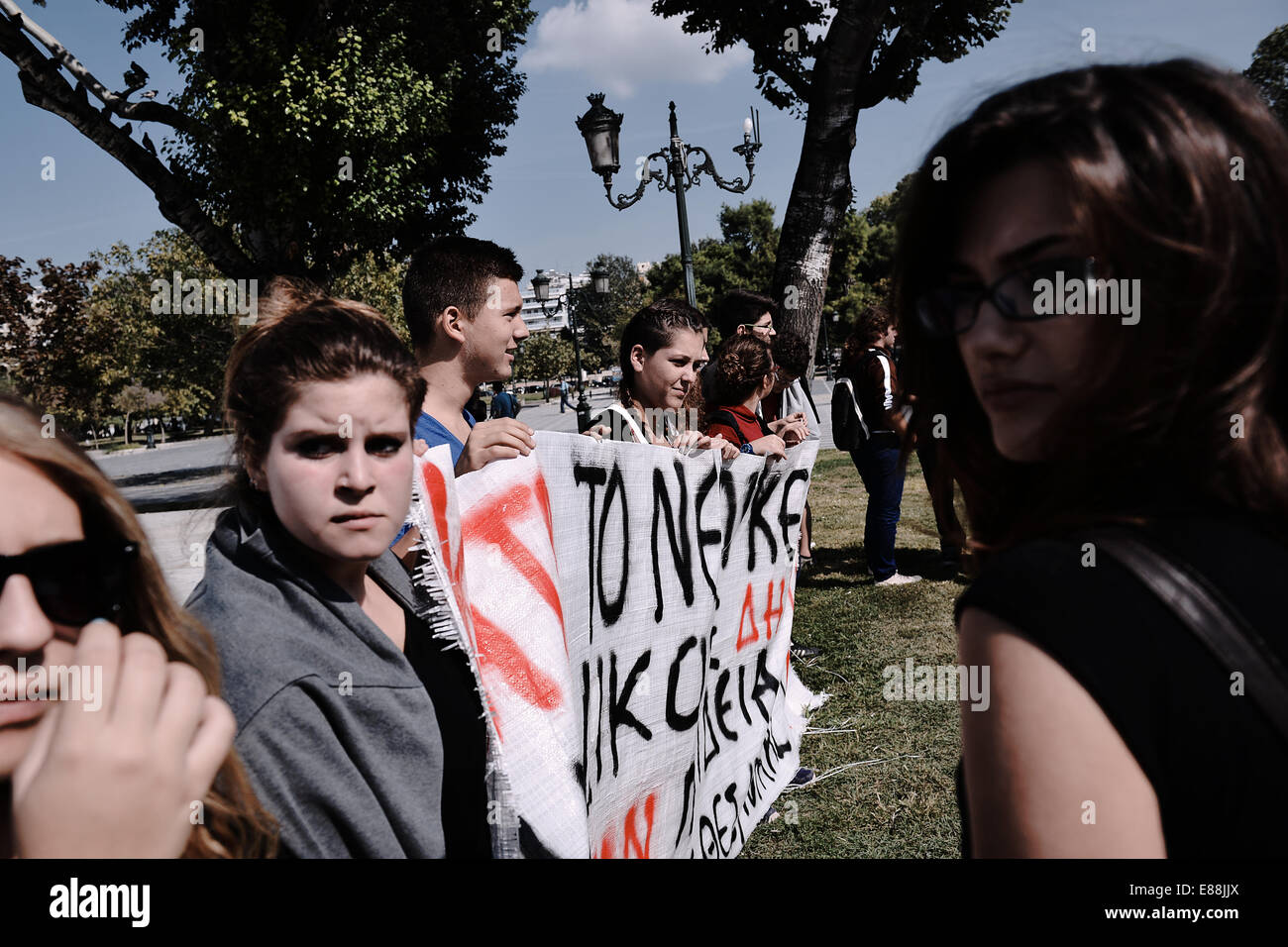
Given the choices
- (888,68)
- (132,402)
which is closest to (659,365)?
(888,68)

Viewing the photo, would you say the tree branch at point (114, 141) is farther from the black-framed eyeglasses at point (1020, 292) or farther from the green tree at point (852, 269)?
the green tree at point (852, 269)

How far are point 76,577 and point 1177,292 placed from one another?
1.21 meters

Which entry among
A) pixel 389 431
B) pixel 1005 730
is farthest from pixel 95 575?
pixel 1005 730

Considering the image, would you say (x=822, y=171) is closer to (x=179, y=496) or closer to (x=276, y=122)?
(x=276, y=122)

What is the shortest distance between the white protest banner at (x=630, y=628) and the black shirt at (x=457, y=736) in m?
0.07

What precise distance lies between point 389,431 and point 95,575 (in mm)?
668

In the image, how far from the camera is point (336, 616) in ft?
4.84

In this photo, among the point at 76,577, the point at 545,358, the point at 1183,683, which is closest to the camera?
the point at 1183,683

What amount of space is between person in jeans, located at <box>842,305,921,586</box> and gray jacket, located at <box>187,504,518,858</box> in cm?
547

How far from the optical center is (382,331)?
67.3 inches

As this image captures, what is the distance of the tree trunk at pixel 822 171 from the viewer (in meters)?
7.21

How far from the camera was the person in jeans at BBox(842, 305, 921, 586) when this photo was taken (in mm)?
6590

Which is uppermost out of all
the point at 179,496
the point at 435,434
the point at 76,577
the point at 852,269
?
the point at 852,269
